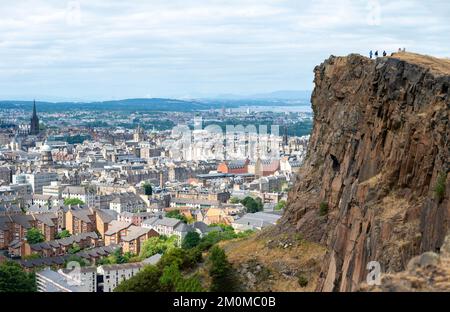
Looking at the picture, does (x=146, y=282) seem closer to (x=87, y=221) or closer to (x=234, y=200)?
(x=87, y=221)

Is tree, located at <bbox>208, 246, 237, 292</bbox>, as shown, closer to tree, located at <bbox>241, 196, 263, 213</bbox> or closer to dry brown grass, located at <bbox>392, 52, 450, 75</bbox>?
dry brown grass, located at <bbox>392, 52, 450, 75</bbox>

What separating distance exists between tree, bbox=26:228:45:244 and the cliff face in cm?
4628

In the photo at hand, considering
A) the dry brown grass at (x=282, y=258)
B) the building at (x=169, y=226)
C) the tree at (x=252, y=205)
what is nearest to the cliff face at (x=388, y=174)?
the dry brown grass at (x=282, y=258)

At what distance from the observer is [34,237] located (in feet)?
243

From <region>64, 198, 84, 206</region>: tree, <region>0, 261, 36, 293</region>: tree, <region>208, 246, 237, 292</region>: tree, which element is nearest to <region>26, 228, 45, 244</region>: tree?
<region>64, 198, 84, 206</region>: tree

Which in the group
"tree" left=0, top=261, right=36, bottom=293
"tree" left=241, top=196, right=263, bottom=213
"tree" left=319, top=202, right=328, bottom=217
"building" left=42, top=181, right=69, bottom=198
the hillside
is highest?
the hillside

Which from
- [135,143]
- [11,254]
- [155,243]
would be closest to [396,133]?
[155,243]

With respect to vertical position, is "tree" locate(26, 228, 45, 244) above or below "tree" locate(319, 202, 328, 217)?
below

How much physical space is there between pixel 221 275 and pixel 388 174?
7481 millimetres

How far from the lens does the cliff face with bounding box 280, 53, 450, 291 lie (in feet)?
67.7

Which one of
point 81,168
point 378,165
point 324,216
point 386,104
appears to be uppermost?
point 386,104

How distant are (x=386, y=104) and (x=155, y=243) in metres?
42.4
